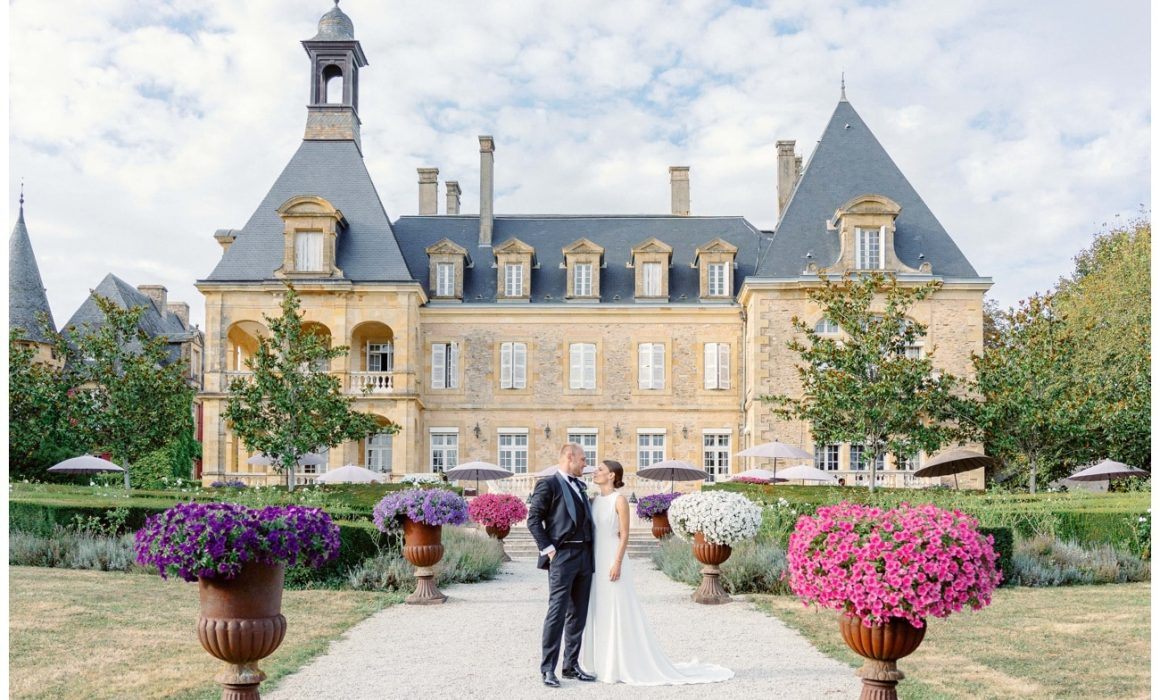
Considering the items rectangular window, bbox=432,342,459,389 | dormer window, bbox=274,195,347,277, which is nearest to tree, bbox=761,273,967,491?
rectangular window, bbox=432,342,459,389

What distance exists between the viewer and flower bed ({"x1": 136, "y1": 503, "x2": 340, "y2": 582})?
727 cm

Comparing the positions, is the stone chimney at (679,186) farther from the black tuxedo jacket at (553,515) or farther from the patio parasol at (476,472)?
the black tuxedo jacket at (553,515)

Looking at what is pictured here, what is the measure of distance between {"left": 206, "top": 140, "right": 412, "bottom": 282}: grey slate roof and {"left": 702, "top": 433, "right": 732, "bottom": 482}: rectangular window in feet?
33.2

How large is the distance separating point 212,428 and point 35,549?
1772cm

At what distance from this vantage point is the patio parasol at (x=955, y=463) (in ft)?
86.2

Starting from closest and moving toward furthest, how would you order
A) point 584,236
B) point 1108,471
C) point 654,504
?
point 654,504, point 1108,471, point 584,236

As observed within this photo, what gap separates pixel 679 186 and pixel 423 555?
2797 centimetres

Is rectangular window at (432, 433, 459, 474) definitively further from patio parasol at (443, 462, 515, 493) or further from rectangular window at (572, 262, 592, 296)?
patio parasol at (443, 462, 515, 493)

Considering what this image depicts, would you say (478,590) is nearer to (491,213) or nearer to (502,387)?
(502,387)

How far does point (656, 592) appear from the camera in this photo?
1455cm

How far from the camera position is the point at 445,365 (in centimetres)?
3556

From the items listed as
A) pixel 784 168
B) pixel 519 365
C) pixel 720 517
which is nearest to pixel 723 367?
pixel 519 365

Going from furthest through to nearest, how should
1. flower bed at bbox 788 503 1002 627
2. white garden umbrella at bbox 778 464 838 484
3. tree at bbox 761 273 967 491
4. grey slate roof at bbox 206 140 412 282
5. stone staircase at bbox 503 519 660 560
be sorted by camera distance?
grey slate roof at bbox 206 140 412 282 → white garden umbrella at bbox 778 464 838 484 → tree at bbox 761 273 967 491 → stone staircase at bbox 503 519 660 560 → flower bed at bbox 788 503 1002 627

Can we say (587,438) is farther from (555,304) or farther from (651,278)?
(651,278)
